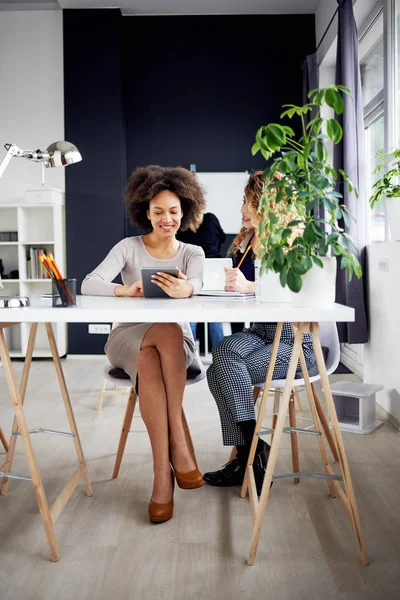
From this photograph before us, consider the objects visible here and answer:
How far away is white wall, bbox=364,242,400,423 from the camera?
3.35 m

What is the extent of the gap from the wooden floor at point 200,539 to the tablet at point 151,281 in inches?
30.0

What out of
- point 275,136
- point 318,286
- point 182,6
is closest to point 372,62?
point 182,6

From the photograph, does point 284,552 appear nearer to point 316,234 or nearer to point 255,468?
point 255,468

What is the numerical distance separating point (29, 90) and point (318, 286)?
211 inches

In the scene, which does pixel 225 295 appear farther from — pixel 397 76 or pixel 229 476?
pixel 397 76

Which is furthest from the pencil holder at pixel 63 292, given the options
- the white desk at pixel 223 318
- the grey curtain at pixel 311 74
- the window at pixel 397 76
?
the grey curtain at pixel 311 74

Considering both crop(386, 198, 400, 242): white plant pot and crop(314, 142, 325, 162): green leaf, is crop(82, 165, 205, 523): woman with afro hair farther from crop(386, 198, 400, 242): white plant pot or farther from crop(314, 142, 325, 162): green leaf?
crop(386, 198, 400, 242): white plant pot

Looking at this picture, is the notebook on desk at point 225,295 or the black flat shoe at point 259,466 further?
the black flat shoe at point 259,466

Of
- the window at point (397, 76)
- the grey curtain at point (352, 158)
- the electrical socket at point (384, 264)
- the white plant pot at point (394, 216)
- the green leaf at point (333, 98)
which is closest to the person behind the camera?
the green leaf at point (333, 98)

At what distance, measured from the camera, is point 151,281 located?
222 cm

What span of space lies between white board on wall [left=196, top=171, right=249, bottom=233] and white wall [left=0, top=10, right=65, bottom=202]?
148cm

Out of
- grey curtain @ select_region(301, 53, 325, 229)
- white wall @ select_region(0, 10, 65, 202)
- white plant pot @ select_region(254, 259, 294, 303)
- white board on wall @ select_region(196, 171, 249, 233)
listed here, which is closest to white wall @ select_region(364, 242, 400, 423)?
white plant pot @ select_region(254, 259, 294, 303)

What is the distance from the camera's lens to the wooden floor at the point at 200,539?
1.70 meters

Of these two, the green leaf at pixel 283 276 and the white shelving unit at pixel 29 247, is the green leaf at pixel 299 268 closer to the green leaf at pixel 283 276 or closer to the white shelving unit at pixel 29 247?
the green leaf at pixel 283 276
